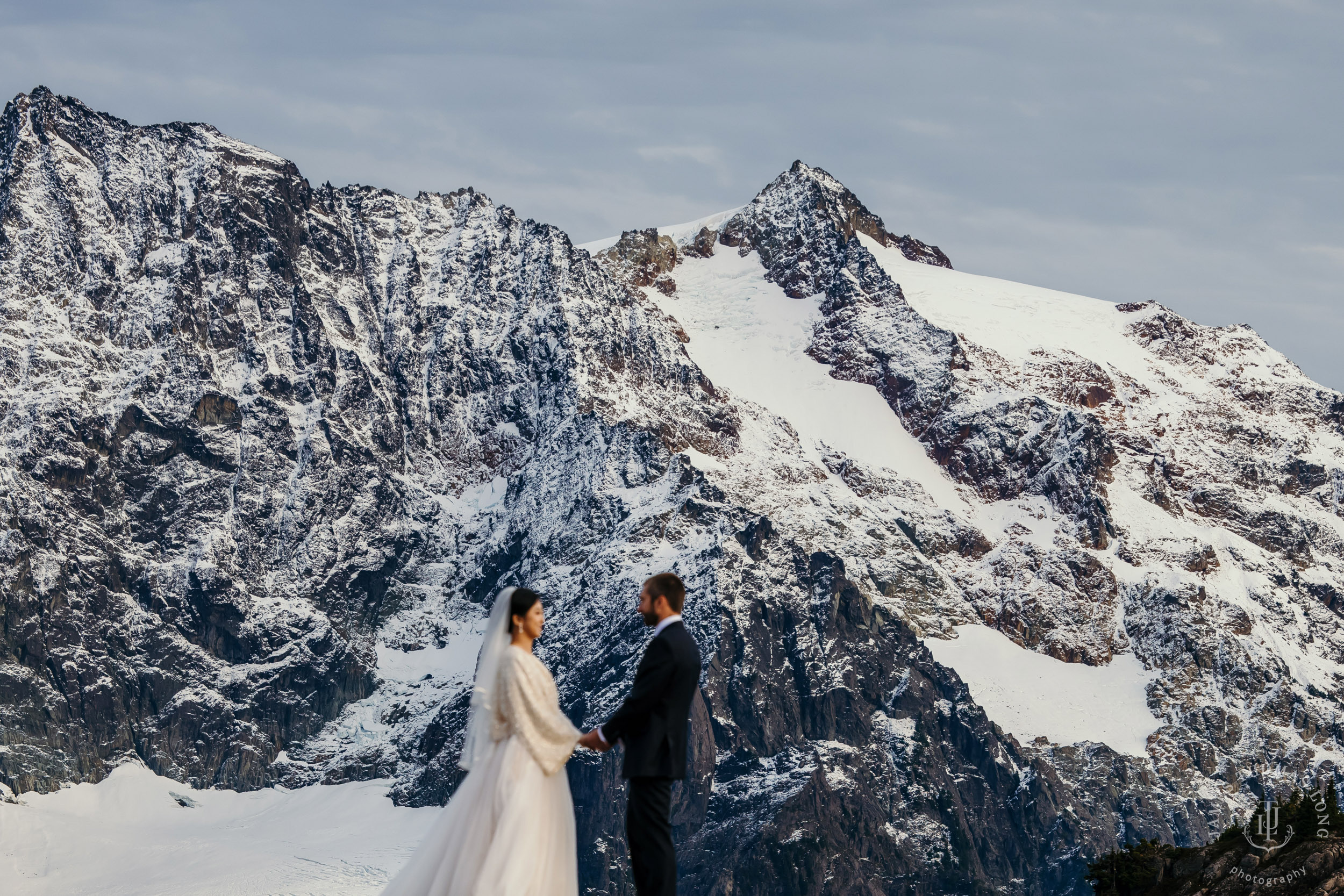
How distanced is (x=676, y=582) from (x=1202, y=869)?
56509 millimetres

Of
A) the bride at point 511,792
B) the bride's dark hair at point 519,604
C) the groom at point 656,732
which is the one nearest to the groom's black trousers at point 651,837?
the groom at point 656,732

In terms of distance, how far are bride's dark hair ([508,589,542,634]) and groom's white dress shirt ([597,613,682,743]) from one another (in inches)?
72.4

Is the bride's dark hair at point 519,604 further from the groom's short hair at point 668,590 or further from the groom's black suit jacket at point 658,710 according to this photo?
the groom's black suit jacket at point 658,710

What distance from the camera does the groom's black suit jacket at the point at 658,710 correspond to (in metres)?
26.1

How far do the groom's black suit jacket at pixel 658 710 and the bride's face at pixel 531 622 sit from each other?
5.68 ft

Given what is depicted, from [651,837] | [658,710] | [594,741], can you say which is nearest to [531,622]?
[594,741]

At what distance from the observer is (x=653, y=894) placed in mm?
26156

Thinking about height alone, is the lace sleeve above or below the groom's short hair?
below

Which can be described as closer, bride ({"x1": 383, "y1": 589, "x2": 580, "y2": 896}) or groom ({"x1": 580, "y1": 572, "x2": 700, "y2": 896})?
groom ({"x1": 580, "y1": 572, "x2": 700, "y2": 896})

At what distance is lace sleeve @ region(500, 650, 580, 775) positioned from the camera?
2659cm

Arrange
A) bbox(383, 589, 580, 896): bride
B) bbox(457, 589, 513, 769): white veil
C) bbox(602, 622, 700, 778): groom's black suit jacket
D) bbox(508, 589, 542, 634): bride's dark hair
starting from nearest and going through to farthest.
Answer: bbox(602, 622, 700, 778): groom's black suit jacket
bbox(383, 589, 580, 896): bride
bbox(508, 589, 542, 634): bride's dark hair
bbox(457, 589, 513, 769): white veil

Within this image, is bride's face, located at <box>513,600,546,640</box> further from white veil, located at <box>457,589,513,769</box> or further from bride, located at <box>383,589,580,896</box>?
white veil, located at <box>457,589,513,769</box>

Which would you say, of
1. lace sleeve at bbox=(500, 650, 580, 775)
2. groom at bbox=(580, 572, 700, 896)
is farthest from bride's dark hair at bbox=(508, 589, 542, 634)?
groom at bbox=(580, 572, 700, 896)

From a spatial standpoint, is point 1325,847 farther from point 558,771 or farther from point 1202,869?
point 558,771
